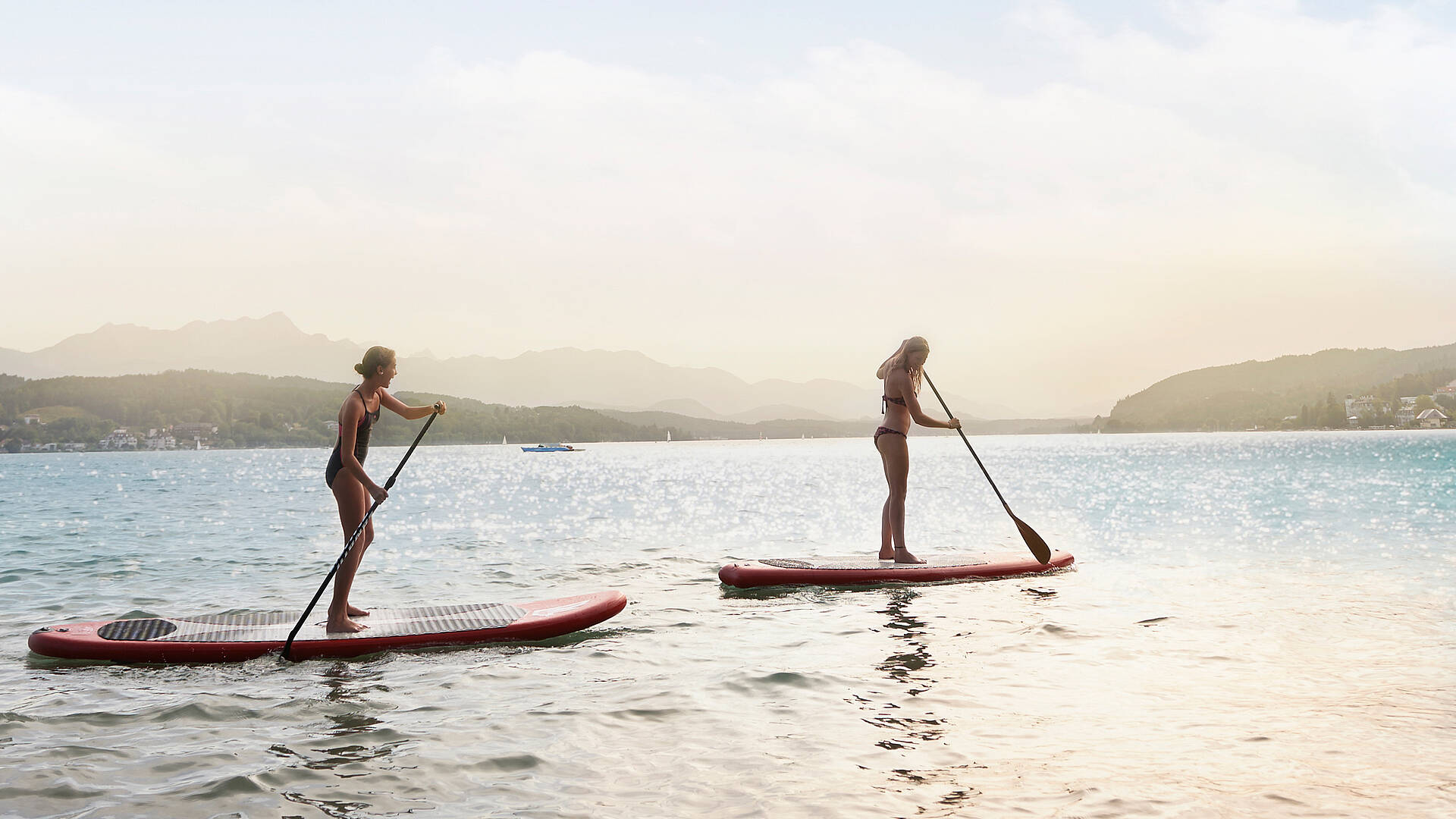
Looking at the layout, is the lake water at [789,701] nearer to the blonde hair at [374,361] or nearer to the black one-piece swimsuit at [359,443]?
the black one-piece swimsuit at [359,443]

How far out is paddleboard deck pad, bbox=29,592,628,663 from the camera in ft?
27.9

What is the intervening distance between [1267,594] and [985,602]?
415 cm

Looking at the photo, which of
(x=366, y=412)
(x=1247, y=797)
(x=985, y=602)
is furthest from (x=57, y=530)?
(x=1247, y=797)

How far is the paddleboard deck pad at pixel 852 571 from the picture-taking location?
1250cm

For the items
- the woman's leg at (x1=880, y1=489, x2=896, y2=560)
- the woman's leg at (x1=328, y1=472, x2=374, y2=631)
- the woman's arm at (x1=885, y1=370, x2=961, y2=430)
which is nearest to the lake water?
the woman's leg at (x1=328, y1=472, x2=374, y2=631)

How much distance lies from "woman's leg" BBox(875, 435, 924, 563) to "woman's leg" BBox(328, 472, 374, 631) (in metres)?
6.36

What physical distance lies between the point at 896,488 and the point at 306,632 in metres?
7.14

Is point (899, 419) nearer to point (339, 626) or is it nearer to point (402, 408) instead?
point (402, 408)

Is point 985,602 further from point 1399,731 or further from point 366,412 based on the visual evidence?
point 366,412

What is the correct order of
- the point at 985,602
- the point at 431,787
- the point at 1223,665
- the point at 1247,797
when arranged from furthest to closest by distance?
the point at 985,602
the point at 1223,665
the point at 431,787
the point at 1247,797

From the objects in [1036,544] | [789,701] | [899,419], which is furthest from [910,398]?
[789,701]

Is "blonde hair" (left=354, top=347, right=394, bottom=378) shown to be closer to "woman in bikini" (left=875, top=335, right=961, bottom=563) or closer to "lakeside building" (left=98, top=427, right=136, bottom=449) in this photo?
"woman in bikini" (left=875, top=335, right=961, bottom=563)

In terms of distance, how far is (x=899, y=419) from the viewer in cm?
1255

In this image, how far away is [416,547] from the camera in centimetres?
2159
